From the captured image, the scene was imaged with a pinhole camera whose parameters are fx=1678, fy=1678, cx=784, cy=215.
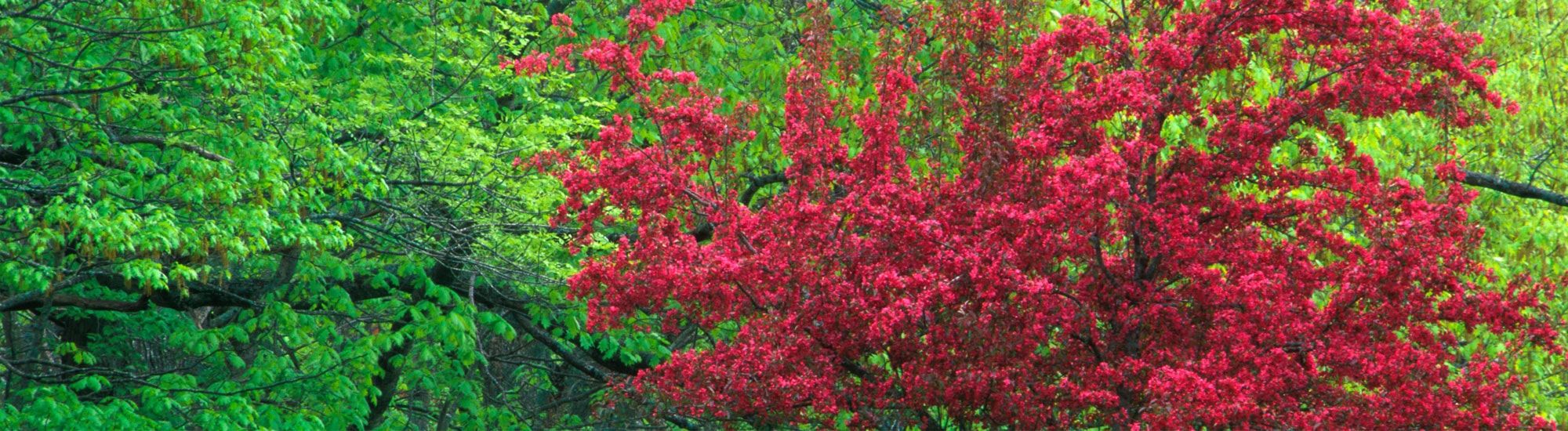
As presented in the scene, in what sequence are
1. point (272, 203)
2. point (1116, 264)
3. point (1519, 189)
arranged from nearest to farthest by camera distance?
point (1116, 264) → point (272, 203) → point (1519, 189)

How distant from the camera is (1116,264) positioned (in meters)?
8.46

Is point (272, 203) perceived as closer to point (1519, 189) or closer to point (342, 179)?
point (342, 179)

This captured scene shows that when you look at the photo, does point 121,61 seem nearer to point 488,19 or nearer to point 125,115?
point 125,115

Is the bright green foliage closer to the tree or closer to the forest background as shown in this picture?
the forest background

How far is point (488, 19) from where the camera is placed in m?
14.1

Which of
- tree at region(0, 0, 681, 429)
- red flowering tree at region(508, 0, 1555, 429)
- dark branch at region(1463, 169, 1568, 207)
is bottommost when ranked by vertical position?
tree at region(0, 0, 681, 429)

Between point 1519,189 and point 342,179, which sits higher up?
point 1519,189

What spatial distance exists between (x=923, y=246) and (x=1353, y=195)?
213cm

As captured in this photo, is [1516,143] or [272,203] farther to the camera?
[1516,143]

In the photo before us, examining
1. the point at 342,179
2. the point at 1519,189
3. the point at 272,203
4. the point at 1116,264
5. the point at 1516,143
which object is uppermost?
the point at 1516,143

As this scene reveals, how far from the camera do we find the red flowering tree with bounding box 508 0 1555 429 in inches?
309

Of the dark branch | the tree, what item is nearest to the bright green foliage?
the dark branch

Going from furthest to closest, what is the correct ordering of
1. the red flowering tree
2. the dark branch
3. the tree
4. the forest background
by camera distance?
1. the dark branch
2. the forest background
3. the tree
4. the red flowering tree

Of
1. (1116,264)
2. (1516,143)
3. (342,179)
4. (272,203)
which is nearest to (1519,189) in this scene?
(1516,143)
